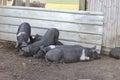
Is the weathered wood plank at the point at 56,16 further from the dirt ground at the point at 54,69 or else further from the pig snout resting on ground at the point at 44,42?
the dirt ground at the point at 54,69

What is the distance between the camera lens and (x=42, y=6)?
21.4ft

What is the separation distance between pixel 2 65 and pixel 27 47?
752 millimetres

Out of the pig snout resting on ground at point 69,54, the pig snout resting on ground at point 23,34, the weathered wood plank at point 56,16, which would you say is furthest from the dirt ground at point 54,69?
the weathered wood plank at point 56,16

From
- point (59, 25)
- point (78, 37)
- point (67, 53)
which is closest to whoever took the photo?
point (67, 53)

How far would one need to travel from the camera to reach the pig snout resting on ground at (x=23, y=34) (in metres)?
6.11

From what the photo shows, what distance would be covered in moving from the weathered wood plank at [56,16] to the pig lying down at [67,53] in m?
0.60

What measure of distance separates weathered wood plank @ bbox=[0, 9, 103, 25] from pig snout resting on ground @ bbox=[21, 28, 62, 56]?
35 centimetres

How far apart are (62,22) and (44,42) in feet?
2.05

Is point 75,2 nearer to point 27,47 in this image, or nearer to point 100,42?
point 100,42

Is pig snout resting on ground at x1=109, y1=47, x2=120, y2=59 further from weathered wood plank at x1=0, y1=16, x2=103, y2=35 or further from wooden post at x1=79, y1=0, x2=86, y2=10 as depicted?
wooden post at x1=79, y1=0, x2=86, y2=10

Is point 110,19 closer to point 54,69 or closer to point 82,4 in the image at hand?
point 82,4

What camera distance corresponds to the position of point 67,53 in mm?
5523

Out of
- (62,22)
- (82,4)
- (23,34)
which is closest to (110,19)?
(82,4)

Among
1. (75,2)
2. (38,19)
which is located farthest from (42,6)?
(75,2)
